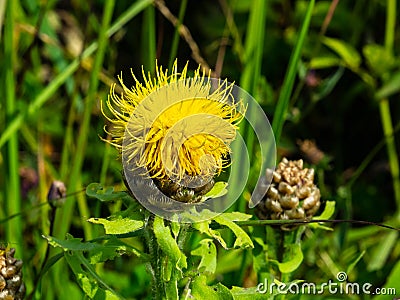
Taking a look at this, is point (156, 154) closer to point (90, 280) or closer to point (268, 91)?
point (90, 280)

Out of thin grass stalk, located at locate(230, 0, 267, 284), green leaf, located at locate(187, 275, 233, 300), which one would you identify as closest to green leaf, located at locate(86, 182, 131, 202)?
green leaf, located at locate(187, 275, 233, 300)

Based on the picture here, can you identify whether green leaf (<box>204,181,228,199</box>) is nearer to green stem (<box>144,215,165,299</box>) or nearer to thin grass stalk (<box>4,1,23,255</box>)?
green stem (<box>144,215,165,299</box>)

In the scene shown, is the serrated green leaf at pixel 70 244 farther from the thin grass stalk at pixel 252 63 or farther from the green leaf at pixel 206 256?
the thin grass stalk at pixel 252 63

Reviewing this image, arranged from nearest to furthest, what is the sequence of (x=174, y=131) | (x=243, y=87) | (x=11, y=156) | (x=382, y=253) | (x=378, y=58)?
1. (x=174, y=131)
2. (x=11, y=156)
3. (x=243, y=87)
4. (x=382, y=253)
5. (x=378, y=58)

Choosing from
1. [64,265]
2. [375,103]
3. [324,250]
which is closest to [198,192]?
[64,265]

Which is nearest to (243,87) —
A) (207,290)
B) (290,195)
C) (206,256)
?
(290,195)

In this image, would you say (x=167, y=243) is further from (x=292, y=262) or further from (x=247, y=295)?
(x=292, y=262)
